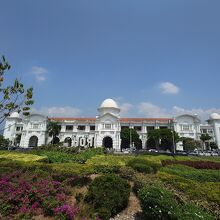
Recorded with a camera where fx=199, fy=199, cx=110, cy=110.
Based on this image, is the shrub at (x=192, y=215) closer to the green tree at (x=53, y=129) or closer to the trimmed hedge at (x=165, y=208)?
the trimmed hedge at (x=165, y=208)

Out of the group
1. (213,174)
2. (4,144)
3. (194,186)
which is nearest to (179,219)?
(194,186)

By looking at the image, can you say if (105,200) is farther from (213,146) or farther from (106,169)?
(213,146)

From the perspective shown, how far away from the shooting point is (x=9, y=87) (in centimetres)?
998

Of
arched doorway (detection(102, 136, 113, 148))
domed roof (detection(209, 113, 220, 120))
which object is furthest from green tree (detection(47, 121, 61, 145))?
domed roof (detection(209, 113, 220, 120))

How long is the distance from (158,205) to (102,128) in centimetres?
5459

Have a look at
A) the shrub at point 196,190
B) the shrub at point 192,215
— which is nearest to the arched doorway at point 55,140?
the shrub at point 196,190

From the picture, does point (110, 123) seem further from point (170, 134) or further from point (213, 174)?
point (213, 174)

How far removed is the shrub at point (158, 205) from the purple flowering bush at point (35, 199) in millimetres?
2929

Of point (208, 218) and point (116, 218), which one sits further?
point (116, 218)

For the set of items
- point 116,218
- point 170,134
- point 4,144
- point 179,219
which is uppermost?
point 170,134

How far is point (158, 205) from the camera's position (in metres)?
7.17

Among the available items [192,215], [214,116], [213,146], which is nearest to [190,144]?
[213,146]

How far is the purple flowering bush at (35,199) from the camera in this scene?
8180 mm

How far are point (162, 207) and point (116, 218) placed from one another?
2.60 metres
